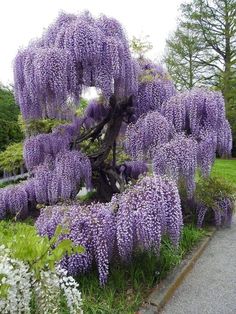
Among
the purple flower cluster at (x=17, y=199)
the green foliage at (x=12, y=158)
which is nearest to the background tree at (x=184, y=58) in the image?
the green foliage at (x=12, y=158)

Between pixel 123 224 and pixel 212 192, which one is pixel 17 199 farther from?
pixel 212 192

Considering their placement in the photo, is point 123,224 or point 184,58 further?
point 184,58

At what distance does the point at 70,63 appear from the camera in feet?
13.8

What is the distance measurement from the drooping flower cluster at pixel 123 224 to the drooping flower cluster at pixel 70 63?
1.57 metres

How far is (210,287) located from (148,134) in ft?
6.70

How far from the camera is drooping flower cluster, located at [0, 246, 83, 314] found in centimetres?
151

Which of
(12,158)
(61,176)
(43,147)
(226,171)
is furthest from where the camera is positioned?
(226,171)

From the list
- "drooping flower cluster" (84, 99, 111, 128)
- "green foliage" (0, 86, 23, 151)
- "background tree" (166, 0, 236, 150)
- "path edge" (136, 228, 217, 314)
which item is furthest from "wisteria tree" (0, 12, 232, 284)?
"background tree" (166, 0, 236, 150)

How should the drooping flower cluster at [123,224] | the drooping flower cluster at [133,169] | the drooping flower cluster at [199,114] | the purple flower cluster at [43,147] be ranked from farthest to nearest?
→ the drooping flower cluster at [133,169] → the purple flower cluster at [43,147] → the drooping flower cluster at [199,114] → the drooping flower cluster at [123,224]

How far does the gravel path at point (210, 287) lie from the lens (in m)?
3.20

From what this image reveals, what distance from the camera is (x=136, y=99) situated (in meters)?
5.12

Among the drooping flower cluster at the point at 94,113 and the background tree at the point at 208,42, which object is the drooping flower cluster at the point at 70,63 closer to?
the drooping flower cluster at the point at 94,113

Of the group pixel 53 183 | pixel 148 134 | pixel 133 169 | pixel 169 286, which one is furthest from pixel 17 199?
pixel 169 286

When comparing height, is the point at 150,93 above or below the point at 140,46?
below
